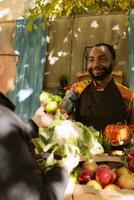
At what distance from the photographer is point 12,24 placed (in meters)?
9.62

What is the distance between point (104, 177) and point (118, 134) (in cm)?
86

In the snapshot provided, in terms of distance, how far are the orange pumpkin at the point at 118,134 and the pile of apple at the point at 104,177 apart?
0.62m

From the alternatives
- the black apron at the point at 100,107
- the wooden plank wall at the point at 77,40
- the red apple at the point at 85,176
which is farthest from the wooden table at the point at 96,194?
the wooden plank wall at the point at 77,40

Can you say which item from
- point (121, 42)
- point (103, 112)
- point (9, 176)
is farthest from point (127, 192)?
point (121, 42)

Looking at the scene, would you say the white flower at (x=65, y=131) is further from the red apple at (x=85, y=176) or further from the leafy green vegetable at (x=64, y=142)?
the red apple at (x=85, y=176)

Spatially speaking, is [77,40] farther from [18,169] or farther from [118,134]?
[18,169]

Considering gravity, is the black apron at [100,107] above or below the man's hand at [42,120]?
below

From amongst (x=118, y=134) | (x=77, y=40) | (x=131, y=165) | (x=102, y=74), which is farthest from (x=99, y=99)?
(x=77, y=40)

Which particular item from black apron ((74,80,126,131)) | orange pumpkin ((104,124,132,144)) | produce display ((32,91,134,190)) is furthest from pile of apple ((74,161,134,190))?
black apron ((74,80,126,131))

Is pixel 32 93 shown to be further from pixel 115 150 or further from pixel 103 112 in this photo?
pixel 115 150

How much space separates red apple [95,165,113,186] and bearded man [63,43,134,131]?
1430 mm

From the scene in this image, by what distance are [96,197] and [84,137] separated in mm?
463

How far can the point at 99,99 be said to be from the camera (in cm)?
417

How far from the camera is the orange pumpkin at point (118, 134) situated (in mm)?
3152
